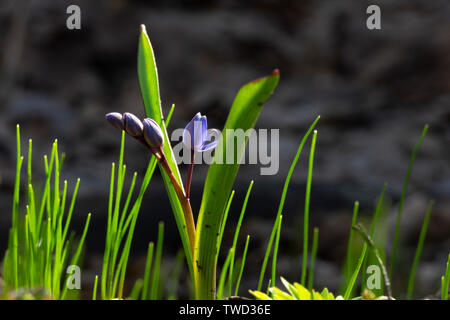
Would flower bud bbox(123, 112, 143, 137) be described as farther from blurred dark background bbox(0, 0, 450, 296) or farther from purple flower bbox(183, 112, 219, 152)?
blurred dark background bbox(0, 0, 450, 296)

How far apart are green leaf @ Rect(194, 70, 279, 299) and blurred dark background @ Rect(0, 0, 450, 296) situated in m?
1.43

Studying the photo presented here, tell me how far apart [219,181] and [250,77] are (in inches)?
70.1

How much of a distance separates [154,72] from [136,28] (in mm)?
1810

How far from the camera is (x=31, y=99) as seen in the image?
2033 millimetres

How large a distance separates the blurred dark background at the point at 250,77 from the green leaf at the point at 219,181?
1.43 m

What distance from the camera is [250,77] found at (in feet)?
6.73

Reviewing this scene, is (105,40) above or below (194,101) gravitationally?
above

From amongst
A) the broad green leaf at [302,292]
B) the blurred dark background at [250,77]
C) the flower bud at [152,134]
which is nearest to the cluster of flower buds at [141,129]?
the flower bud at [152,134]

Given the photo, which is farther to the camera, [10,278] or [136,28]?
[136,28]

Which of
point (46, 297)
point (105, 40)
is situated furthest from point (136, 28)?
point (46, 297)

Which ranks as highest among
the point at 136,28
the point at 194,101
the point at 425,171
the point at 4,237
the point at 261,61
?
the point at 136,28

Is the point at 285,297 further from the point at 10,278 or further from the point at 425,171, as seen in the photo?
the point at 425,171

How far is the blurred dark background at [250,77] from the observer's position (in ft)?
6.13
